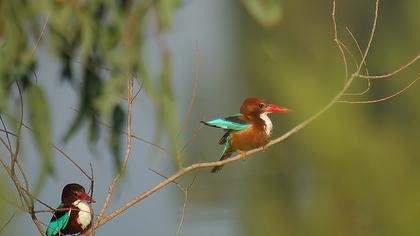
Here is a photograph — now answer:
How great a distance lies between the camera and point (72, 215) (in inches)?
125

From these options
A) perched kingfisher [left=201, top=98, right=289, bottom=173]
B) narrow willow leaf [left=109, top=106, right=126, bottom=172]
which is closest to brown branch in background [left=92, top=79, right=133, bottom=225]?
narrow willow leaf [left=109, top=106, right=126, bottom=172]

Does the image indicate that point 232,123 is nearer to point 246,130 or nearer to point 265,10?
point 246,130

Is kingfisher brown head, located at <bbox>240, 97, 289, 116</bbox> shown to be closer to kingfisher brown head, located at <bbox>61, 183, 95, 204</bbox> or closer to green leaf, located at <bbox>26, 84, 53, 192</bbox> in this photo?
kingfisher brown head, located at <bbox>61, 183, 95, 204</bbox>

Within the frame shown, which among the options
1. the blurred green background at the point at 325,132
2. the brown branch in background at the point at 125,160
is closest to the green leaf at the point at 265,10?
the brown branch in background at the point at 125,160

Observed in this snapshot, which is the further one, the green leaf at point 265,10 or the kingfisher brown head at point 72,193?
the kingfisher brown head at point 72,193

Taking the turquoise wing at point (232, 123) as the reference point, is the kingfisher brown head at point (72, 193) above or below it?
below

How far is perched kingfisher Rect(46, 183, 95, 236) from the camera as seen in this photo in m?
3.10

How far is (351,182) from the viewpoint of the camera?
345 inches

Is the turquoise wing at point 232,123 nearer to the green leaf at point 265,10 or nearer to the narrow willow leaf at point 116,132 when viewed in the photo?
the narrow willow leaf at point 116,132

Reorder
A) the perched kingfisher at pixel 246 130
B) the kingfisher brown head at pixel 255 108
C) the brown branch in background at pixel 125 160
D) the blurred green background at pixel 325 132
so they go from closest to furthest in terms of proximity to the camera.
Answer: the brown branch in background at pixel 125 160 < the perched kingfisher at pixel 246 130 < the kingfisher brown head at pixel 255 108 < the blurred green background at pixel 325 132

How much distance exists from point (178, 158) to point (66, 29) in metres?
0.52

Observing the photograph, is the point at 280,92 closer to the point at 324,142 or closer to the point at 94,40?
the point at 324,142

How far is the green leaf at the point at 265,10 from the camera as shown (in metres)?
2.68

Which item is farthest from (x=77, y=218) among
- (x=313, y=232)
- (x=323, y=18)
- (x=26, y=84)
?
(x=323, y=18)
